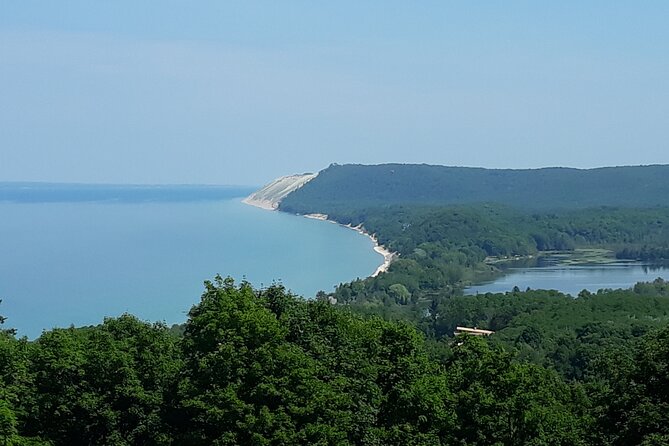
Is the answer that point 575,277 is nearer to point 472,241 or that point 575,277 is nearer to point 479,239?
point 472,241

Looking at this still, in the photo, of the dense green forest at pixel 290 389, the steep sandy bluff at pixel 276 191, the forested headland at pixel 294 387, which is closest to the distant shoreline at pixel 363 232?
the steep sandy bluff at pixel 276 191

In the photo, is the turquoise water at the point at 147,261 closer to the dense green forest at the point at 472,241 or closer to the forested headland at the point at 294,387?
the dense green forest at the point at 472,241

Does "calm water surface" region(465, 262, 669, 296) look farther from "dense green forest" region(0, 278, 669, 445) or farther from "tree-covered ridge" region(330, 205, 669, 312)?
"dense green forest" region(0, 278, 669, 445)

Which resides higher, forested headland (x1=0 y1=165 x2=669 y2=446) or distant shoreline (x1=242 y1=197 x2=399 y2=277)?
forested headland (x1=0 y1=165 x2=669 y2=446)

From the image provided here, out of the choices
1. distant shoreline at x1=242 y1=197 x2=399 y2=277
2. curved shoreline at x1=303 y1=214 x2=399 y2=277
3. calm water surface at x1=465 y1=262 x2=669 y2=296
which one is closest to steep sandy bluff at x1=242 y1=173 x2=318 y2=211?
distant shoreline at x1=242 y1=197 x2=399 y2=277

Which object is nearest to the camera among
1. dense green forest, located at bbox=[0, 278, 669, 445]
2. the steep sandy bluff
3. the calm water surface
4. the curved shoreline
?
dense green forest, located at bbox=[0, 278, 669, 445]

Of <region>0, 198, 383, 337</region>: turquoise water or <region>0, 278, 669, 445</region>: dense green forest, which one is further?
<region>0, 198, 383, 337</region>: turquoise water

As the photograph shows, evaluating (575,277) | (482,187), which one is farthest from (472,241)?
(482,187)

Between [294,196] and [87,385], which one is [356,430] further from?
[294,196]
